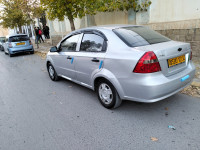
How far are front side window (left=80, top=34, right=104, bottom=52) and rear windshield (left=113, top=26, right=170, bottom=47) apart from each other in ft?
1.33

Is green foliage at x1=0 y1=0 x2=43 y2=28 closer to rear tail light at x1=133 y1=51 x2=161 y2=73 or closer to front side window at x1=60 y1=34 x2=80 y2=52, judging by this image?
front side window at x1=60 y1=34 x2=80 y2=52

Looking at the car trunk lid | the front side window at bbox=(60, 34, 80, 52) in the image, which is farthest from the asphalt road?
the front side window at bbox=(60, 34, 80, 52)

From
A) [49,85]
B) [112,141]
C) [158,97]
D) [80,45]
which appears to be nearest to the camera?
[112,141]

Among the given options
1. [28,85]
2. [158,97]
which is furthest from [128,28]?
[28,85]

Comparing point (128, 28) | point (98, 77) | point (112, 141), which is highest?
point (128, 28)

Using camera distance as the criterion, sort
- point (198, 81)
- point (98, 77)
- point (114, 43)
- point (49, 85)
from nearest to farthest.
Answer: point (114, 43)
point (98, 77)
point (198, 81)
point (49, 85)

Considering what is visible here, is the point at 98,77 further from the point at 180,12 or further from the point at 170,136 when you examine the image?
the point at 180,12

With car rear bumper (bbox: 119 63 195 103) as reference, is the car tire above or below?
below

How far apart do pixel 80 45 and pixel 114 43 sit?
1.15 m

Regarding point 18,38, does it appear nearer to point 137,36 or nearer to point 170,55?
point 137,36

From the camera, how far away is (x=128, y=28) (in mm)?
3615

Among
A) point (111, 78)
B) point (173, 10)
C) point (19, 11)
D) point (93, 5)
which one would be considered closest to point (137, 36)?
point (111, 78)

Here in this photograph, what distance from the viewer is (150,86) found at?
271 centimetres

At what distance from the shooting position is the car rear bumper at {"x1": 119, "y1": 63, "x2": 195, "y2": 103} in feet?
8.98
